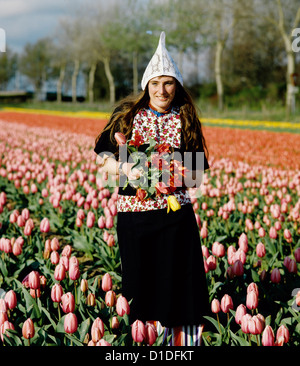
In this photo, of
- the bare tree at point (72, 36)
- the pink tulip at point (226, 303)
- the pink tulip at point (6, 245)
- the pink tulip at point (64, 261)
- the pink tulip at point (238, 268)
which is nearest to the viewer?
the pink tulip at point (226, 303)

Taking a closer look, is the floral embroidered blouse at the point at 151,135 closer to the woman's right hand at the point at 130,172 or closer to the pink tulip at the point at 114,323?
the woman's right hand at the point at 130,172

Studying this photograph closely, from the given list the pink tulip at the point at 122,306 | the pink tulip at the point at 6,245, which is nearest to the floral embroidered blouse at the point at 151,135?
the pink tulip at the point at 122,306

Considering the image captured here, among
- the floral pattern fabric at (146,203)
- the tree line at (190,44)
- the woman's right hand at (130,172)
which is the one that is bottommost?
the floral pattern fabric at (146,203)

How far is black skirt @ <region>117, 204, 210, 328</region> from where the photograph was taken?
94.4 inches

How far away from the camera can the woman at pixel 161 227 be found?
2395mm

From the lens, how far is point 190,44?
31172 mm

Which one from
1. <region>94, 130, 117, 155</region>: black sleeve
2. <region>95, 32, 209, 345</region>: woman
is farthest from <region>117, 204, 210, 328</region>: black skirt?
<region>94, 130, 117, 155</region>: black sleeve

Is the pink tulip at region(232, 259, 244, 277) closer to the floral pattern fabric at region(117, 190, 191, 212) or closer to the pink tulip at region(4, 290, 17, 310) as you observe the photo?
the floral pattern fabric at region(117, 190, 191, 212)

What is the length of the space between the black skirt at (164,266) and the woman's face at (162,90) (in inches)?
23.2
